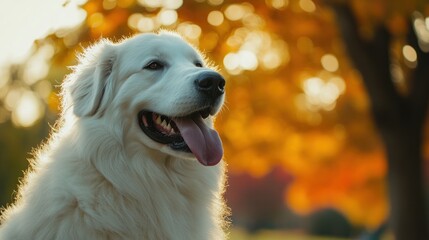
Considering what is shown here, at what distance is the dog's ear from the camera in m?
4.74

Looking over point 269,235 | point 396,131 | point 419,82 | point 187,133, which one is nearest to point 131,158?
point 187,133

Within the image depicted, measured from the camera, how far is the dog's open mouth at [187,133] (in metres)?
4.57

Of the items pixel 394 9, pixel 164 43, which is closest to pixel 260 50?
pixel 394 9

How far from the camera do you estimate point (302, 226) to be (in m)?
62.5

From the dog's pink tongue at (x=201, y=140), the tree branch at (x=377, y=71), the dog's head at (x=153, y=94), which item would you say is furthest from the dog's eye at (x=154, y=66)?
the tree branch at (x=377, y=71)

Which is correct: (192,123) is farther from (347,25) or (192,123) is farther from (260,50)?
(260,50)

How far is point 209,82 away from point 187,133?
36cm

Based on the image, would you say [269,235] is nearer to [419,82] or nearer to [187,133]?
[419,82]

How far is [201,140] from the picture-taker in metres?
4.62

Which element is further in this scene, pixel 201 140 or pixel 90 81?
pixel 90 81

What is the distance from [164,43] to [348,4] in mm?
6575

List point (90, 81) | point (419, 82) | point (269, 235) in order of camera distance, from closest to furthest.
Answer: point (90, 81) → point (419, 82) → point (269, 235)

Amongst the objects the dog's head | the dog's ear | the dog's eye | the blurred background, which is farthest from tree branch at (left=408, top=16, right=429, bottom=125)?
the dog's ear

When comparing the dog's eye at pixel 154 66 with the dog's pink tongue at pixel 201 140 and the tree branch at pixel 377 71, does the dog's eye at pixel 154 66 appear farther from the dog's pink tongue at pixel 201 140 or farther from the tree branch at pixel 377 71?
the tree branch at pixel 377 71
